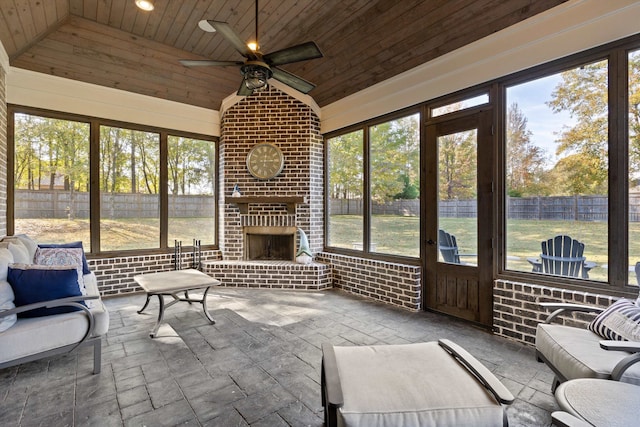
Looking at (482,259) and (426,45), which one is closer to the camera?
(482,259)

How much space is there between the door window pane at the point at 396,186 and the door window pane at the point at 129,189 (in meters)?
3.66

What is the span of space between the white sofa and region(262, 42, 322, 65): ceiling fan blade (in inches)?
97.9

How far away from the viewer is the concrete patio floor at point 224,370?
1.93m

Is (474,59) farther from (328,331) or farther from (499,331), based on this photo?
(328,331)

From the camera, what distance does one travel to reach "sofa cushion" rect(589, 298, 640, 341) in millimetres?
1878

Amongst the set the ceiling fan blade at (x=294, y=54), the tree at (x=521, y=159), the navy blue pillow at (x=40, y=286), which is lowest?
the navy blue pillow at (x=40, y=286)

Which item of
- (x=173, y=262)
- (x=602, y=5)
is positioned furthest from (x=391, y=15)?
(x=173, y=262)

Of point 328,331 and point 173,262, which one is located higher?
point 173,262

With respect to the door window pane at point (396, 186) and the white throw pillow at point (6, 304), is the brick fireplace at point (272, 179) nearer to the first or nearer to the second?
the door window pane at point (396, 186)

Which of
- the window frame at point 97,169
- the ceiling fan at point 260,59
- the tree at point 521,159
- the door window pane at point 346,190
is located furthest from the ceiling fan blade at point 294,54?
the window frame at point 97,169

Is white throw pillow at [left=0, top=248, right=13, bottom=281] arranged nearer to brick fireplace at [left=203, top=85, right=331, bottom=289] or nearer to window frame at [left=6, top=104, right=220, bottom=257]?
window frame at [left=6, top=104, right=220, bottom=257]

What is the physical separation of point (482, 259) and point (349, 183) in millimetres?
2465

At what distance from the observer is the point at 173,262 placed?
5266 millimetres

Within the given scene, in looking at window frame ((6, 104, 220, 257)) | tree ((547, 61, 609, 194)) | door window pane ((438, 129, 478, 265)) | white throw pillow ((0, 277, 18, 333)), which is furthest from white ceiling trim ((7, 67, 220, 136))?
tree ((547, 61, 609, 194))
